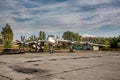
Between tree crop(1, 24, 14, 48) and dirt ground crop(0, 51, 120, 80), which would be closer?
dirt ground crop(0, 51, 120, 80)

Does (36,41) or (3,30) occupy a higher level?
(3,30)

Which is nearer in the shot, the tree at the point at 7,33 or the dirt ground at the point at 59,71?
the dirt ground at the point at 59,71

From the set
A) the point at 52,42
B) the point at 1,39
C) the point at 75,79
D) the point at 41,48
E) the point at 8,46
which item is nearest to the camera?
the point at 75,79

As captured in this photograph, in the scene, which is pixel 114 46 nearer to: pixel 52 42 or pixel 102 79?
pixel 52 42

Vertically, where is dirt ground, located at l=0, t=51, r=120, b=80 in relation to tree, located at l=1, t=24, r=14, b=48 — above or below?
below

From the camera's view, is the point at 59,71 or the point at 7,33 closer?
the point at 59,71

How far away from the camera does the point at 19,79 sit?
1169cm

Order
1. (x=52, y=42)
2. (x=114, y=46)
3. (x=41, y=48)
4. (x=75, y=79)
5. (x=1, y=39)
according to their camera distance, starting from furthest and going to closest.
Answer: (x=1, y=39), (x=114, y=46), (x=41, y=48), (x=52, y=42), (x=75, y=79)

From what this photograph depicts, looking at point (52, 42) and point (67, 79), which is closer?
point (67, 79)

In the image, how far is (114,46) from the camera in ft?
356

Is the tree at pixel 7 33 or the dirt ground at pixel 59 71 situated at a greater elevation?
the tree at pixel 7 33

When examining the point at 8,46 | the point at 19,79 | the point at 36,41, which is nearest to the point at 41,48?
the point at 36,41

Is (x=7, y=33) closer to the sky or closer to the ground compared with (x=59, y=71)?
closer to the sky

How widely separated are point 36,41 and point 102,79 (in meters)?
53.4
